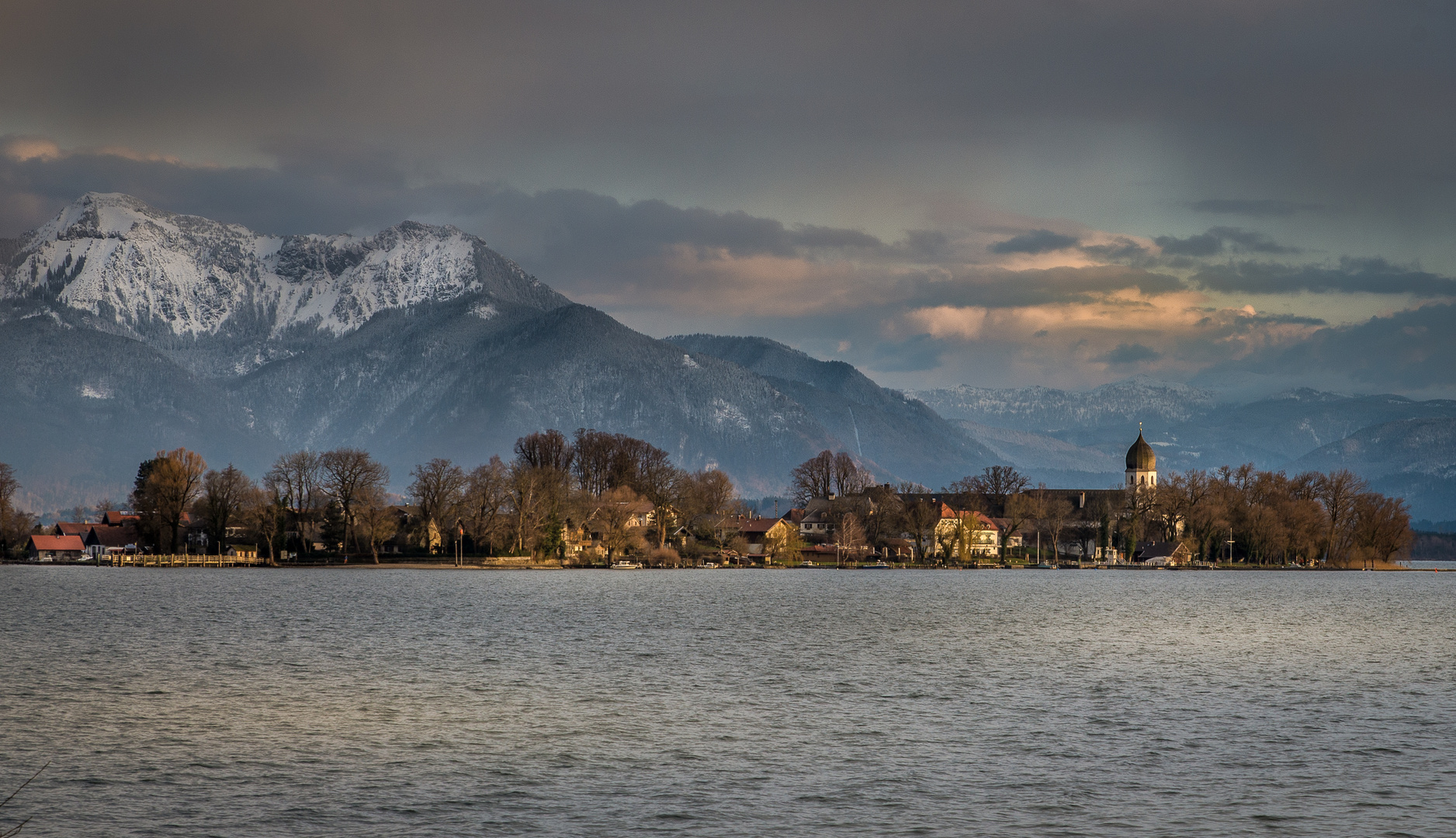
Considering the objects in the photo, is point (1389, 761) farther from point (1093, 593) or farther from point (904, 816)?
point (1093, 593)

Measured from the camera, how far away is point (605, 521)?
155250mm

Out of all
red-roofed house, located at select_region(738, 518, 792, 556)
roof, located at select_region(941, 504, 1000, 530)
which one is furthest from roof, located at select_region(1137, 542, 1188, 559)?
red-roofed house, located at select_region(738, 518, 792, 556)

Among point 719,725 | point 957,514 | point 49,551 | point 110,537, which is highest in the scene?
point 957,514

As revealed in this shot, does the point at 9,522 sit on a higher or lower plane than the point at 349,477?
lower

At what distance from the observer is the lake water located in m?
25.1

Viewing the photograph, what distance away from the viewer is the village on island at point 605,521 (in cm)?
15050

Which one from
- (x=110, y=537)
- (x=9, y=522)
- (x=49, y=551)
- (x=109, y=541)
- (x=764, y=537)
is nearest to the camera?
(x=9, y=522)

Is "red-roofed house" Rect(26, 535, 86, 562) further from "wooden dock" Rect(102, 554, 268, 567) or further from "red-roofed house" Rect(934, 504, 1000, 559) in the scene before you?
"red-roofed house" Rect(934, 504, 1000, 559)

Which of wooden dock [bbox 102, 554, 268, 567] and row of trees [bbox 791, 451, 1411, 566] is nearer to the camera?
wooden dock [bbox 102, 554, 268, 567]

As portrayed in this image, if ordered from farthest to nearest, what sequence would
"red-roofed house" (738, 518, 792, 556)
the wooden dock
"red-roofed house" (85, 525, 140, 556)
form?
"red-roofed house" (85, 525, 140, 556), "red-roofed house" (738, 518, 792, 556), the wooden dock

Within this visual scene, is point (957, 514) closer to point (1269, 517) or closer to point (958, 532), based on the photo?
point (958, 532)

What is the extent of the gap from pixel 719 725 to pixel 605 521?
120305mm

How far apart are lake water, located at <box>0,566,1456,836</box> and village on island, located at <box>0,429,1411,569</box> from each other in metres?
72.4

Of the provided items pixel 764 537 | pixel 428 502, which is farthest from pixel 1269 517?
pixel 428 502
